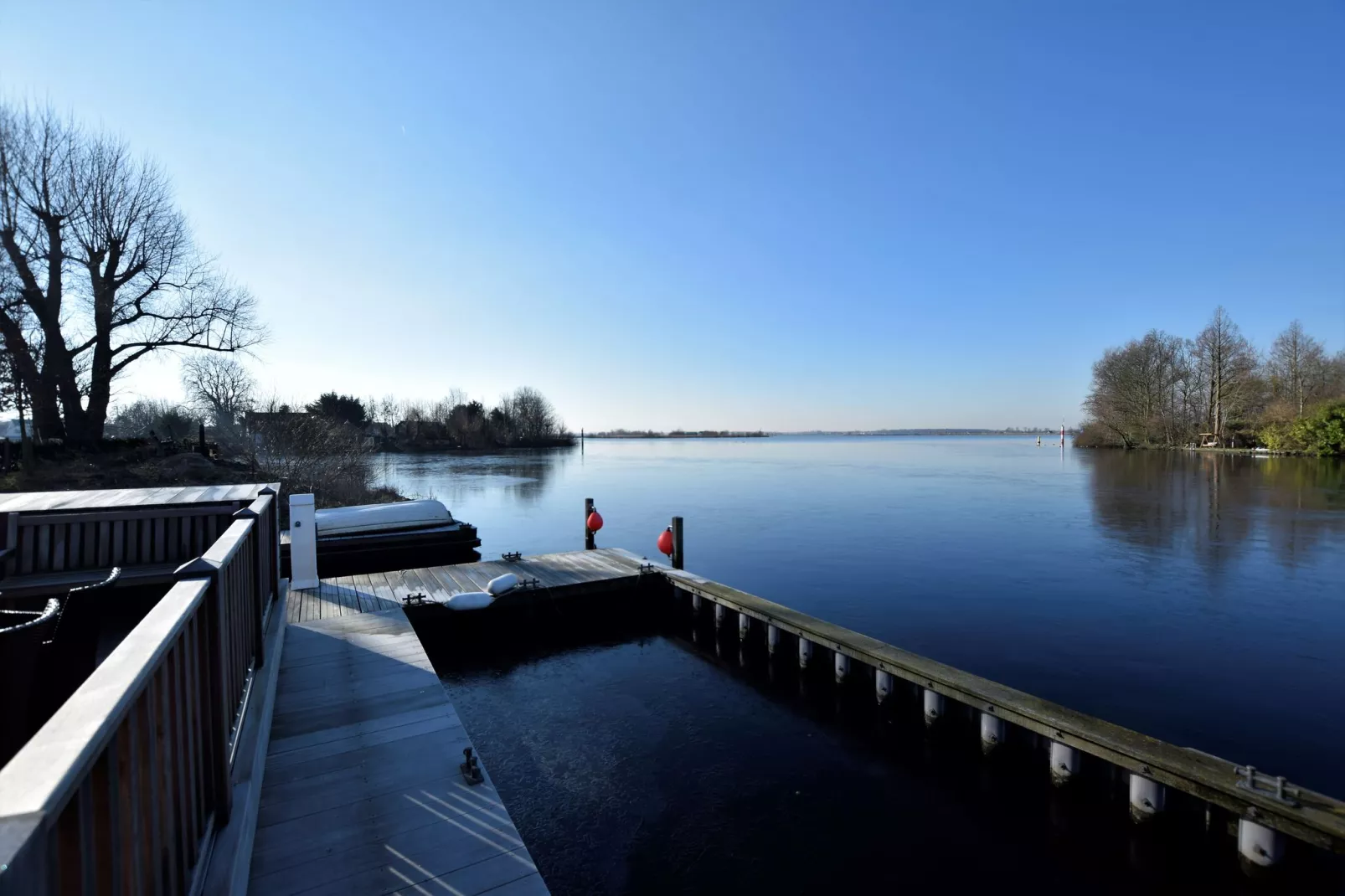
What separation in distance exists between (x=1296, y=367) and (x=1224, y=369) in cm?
370

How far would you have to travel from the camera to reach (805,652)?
7.04 m

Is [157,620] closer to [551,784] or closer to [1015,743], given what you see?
[551,784]

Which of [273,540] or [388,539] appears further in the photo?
[388,539]

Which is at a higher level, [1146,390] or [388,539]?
[1146,390]

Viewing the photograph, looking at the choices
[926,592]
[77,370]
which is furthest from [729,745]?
[77,370]

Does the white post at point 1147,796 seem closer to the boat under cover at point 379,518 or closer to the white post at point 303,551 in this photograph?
the white post at point 303,551

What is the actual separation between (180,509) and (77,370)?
18170 millimetres

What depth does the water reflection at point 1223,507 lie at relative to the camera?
1371 centimetres

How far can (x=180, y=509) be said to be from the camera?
561 centimetres

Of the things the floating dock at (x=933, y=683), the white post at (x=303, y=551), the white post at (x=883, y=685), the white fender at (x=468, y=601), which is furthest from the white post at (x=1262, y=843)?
the white post at (x=303, y=551)

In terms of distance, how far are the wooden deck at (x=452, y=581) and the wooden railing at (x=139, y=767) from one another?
13.6ft

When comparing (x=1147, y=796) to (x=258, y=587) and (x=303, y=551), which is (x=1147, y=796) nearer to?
(x=258, y=587)

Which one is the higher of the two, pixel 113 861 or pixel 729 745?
pixel 113 861

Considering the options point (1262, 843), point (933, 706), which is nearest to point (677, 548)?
point (933, 706)
